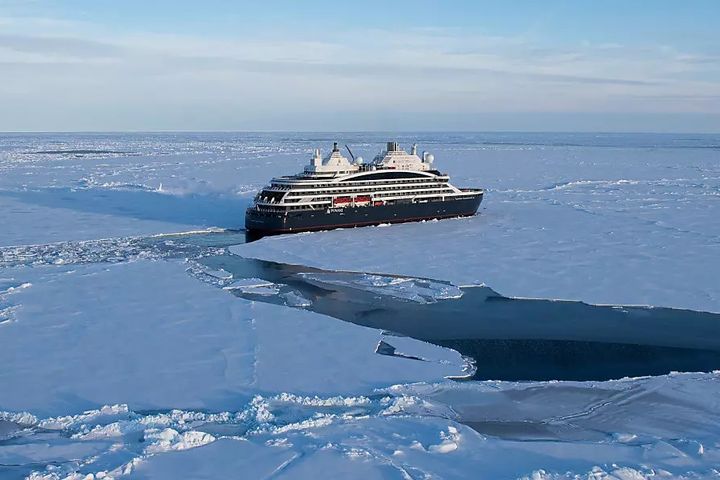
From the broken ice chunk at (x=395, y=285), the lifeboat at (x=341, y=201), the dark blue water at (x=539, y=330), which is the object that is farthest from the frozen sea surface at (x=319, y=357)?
the lifeboat at (x=341, y=201)

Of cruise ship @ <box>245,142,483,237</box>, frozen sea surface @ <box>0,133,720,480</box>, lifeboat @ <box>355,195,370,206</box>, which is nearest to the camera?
frozen sea surface @ <box>0,133,720,480</box>

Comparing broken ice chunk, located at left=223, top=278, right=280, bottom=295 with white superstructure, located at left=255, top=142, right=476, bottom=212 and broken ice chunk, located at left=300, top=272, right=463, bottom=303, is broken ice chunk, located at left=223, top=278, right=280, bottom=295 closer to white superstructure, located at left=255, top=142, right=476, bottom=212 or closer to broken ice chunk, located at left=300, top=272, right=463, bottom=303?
broken ice chunk, located at left=300, top=272, right=463, bottom=303

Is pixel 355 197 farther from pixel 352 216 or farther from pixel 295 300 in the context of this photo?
pixel 295 300

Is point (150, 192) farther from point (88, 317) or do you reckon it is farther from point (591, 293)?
point (591, 293)

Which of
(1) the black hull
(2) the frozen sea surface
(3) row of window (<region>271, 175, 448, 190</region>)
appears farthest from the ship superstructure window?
(2) the frozen sea surface

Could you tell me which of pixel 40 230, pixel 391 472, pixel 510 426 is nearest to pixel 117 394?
pixel 391 472

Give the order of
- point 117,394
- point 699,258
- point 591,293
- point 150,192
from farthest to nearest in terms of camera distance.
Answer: point 150,192 → point 699,258 → point 591,293 → point 117,394
